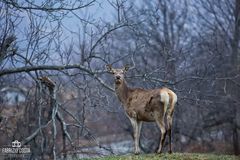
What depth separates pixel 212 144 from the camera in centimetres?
2703

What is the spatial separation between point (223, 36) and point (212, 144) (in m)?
6.03

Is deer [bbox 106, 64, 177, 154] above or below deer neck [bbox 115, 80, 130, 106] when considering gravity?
below

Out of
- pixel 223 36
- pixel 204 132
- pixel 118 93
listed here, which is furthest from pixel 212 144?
pixel 118 93

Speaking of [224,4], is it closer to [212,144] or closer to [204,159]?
[212,144]

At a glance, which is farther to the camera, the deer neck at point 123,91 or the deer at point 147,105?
the deer neck at point 123,91

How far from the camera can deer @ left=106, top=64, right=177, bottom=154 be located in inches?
467

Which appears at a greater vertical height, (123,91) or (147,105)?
(123,91)

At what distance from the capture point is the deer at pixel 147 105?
11859mm

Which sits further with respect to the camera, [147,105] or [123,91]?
[123,91]

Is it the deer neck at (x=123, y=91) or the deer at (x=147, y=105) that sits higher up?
the deer neck at (x=123, y=91)

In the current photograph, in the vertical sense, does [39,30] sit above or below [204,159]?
above

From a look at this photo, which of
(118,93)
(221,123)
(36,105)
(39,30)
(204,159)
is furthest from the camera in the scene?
(221,123)

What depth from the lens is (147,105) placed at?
12203mm

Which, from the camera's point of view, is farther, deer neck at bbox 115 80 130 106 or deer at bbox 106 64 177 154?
deer neck at bbox 115 80 130 106
